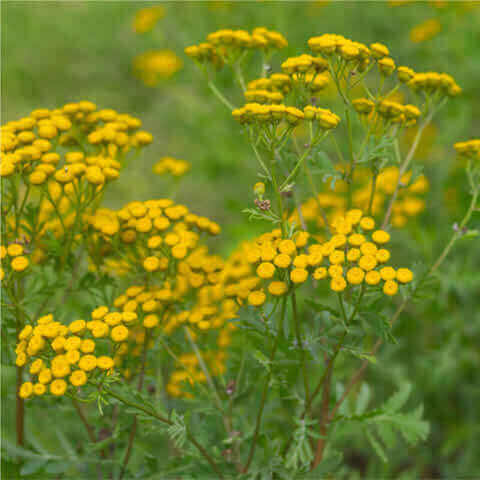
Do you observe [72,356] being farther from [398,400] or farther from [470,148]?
[470,148]

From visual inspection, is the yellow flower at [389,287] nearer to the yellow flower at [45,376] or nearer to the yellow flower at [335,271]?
the yellow flower at [335,271]

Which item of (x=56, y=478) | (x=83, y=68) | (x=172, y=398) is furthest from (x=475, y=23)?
(x=83, y=68)

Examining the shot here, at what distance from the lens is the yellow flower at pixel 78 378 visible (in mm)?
1821

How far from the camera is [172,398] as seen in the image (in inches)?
113

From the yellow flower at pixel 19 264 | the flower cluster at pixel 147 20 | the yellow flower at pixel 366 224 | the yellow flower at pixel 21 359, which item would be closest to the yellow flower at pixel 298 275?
the yellow flower at pixel 366 224

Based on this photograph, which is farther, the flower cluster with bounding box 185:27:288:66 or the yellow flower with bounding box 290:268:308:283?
the flower cluster with bounding box 185:27:288:66

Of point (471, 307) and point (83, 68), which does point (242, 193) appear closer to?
point (471, 307)

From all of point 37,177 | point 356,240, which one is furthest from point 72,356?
point 356,240

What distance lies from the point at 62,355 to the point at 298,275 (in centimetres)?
Result: 88

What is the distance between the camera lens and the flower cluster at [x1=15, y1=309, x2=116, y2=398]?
184 centimetres

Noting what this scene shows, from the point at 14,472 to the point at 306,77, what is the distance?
2.23 m

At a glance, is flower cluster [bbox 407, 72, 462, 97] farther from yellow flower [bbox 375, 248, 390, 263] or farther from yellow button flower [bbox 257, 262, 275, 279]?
yellow button flower [bbox 257, 262, 275, 279]

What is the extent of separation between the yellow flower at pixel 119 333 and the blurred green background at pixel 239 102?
0.99 meters

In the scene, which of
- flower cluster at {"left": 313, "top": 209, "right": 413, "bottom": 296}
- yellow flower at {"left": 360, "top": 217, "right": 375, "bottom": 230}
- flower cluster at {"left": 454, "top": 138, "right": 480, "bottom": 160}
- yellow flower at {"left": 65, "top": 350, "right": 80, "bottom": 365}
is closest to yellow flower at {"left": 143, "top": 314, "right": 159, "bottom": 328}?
yellow flower at {"left": 65, "top": 350, "right": 80, "bottom": 365}
